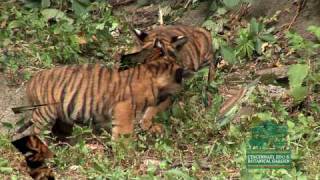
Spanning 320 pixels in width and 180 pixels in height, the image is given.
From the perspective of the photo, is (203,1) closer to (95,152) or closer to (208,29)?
(208,29)

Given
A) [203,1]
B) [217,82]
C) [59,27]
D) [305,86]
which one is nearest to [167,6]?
[203,1]

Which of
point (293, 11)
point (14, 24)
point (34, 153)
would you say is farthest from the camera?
point (14, 24)

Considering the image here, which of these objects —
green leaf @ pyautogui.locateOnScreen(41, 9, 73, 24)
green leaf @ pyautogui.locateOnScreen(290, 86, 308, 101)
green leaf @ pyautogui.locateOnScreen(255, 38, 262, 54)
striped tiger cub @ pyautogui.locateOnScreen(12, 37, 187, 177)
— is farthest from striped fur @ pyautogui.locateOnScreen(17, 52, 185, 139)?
green leaf @ pyautogui.locateOnScreen(41, 9, 73, 24)

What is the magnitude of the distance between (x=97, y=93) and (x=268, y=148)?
1.67 meters

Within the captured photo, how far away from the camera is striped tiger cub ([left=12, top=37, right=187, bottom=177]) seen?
709cm

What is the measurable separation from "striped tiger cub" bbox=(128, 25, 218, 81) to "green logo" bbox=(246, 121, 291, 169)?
133 centimetres

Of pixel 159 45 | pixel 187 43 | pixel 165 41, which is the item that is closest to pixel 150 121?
pixel 159 45

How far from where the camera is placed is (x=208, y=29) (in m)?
9.02

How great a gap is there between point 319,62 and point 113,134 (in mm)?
2080

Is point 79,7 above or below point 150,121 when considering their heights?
above

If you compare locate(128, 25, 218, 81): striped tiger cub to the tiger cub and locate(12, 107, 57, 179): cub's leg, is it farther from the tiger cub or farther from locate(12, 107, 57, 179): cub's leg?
locate(12, 107, 57, 179): cub's leg

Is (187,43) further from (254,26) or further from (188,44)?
(254,26)

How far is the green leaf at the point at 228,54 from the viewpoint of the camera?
27.4 feet

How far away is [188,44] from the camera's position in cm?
816
